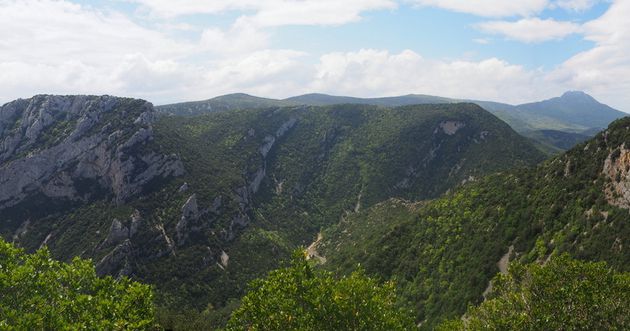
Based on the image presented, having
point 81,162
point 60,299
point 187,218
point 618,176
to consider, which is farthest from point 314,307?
point 81,162

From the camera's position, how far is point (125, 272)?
142875 mm

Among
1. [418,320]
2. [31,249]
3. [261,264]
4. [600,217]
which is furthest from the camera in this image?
[261,264]

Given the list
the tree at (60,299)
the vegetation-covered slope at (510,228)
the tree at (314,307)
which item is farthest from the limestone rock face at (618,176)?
the tree at (60,299)

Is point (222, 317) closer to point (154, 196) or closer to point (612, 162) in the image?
point (154, 196)

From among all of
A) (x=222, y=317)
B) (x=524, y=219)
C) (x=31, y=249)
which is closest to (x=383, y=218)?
(x=222, y=317)

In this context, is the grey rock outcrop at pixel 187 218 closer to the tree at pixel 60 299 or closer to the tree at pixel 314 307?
the tree at pixel 60 299

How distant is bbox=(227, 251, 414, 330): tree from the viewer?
2817cm

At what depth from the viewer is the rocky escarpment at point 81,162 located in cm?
17638

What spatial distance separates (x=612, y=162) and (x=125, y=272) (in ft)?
465

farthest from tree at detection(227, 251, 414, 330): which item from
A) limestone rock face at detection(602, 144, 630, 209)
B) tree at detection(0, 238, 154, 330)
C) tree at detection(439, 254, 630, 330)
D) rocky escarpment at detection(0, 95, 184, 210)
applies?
rocky escarpment at detection(0, 95, 184, 210)

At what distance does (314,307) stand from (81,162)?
184m

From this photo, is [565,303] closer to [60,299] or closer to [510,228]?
[60,299]

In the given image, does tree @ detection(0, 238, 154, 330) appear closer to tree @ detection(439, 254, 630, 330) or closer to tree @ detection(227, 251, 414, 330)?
tree @ detection(227, 251, 414, 330)

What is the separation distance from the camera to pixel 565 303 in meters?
32.2
